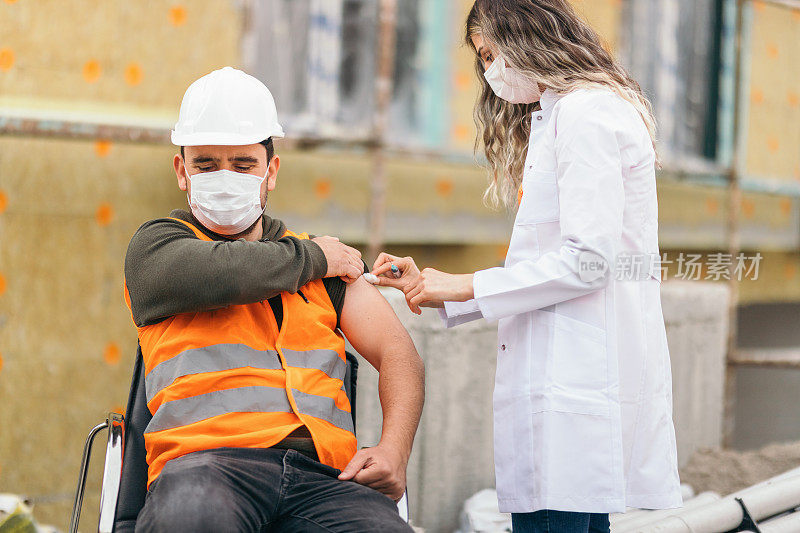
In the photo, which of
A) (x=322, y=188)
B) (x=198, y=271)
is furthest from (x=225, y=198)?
(x=322, y=188)

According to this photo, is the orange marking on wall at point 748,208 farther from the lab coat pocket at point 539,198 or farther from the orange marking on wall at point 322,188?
the lab coat pocket at point 539,198

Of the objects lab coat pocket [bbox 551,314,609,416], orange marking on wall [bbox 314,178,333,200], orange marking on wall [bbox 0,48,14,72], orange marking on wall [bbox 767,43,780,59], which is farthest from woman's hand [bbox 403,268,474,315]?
orange marking on wall [bbox 767,43,780,59]

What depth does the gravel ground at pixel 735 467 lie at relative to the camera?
14.4 ft

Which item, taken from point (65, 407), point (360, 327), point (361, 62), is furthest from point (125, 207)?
point (360, 327)

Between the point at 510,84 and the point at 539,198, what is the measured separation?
0.33 metres

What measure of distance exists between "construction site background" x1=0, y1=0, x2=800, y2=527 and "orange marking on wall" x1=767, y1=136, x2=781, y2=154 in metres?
0.09

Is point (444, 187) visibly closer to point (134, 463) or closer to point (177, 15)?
point (177, 15)

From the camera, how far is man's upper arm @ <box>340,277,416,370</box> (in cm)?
253

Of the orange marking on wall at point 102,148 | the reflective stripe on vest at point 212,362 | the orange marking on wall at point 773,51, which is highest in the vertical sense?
the orange marking on wall at point 773,51

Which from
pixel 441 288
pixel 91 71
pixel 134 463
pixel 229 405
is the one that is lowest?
pixel 134 463

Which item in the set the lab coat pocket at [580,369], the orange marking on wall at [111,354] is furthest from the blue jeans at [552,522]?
the orange marking on wall at [111,354]

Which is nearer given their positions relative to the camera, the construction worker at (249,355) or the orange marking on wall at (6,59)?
the construction worker at (249,355)

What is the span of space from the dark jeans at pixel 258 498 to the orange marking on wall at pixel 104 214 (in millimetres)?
2368

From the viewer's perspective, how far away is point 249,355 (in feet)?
7.52
